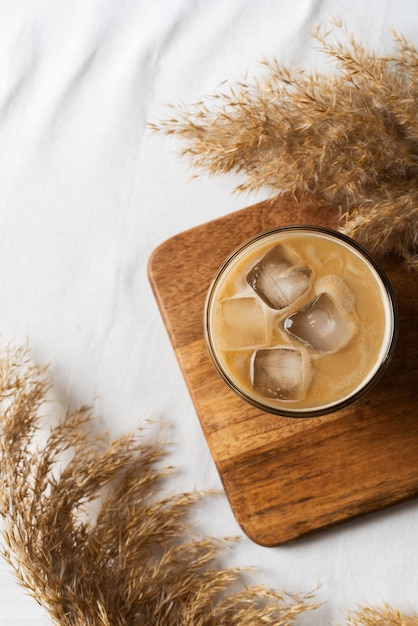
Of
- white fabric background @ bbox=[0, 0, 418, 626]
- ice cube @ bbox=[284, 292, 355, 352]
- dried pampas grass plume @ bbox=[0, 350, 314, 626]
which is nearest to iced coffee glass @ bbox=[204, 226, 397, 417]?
ice cube @ bbox=[284, 292, 355, 352]

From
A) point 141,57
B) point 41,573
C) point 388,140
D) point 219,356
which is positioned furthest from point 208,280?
point 41,573

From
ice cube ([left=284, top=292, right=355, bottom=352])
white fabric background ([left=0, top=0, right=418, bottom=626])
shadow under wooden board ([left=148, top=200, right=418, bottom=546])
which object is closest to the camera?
ice cube ([left=284, top=292, right=355, bottom=352])

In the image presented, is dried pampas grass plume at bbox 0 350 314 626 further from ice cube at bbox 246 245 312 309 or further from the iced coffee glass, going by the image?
ice cube at bbox 246 245 312 309

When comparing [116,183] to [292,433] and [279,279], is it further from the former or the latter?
[292,433]

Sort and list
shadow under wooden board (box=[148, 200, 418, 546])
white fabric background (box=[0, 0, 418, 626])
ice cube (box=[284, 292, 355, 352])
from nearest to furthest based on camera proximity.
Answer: ice cube (box=[284, 292, 355, 352]) < shadow under wooden board (box=[148, 200, 418, 546]) < white fabric background (box=[0, 0, 418, 626])

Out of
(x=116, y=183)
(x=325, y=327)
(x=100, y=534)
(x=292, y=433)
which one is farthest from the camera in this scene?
(x=116, y=183)

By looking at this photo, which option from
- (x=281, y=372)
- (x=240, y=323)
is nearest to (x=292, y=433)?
(x=281, y=372)
